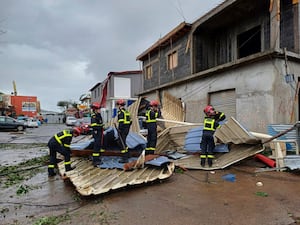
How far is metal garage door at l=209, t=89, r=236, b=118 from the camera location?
Answer: 982 centimetres

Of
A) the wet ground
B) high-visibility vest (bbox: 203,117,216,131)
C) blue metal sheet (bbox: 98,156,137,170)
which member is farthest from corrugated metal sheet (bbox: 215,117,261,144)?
blue metal sheet (bbox: 98,156,137,170)

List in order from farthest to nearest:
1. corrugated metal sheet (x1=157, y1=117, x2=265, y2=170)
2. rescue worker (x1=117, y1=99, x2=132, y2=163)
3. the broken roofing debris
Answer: rescue worker (x1=117, y1=99, x2=132, y2=163) → corrugated metal sheet (x1=157, y1=117, x2=265, y2=170) → the broken roofing debris

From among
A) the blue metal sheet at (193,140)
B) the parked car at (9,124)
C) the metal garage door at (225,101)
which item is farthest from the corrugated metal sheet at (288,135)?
the parked car at (9,124)

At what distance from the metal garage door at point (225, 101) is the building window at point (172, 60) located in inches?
180

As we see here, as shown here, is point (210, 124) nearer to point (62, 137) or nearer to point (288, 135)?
point (288, 135)

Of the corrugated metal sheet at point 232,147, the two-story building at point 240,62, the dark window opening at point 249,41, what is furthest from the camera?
the dark window opening at point 249,41

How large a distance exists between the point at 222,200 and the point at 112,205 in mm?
1880

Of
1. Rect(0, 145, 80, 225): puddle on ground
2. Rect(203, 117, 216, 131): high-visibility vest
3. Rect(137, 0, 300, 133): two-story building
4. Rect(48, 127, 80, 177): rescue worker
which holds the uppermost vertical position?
Rect(137, 0, 300, 133): two-story building

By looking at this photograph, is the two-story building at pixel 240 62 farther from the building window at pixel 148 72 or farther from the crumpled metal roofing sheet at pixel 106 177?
the crumpled metal roofing sheet at pixel 106 177

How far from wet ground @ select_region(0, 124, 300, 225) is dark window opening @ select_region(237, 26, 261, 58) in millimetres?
7975

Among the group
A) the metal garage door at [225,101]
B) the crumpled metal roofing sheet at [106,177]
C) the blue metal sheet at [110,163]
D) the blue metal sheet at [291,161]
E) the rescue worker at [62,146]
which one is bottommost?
the crumpled metal roofing sheet at [106,177]

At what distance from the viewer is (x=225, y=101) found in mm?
10219

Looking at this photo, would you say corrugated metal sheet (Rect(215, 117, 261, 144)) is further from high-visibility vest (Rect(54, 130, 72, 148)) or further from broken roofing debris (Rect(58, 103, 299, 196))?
high-visibility vest (Rect(54, 130, 72, 148))

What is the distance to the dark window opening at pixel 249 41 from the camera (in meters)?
11.5
